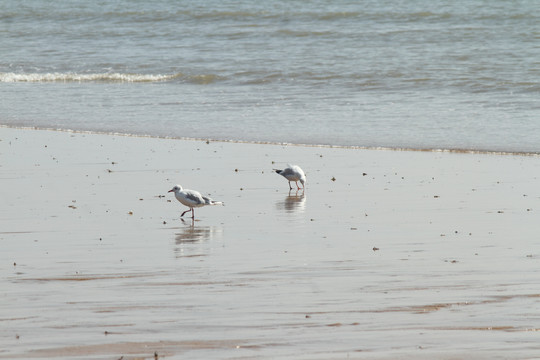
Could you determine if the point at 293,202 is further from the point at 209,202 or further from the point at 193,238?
the point at 193,238

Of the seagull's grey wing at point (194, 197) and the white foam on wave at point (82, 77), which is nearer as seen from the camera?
the seagull's grey wing at point (194, 197)

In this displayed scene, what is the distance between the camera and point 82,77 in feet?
83.5

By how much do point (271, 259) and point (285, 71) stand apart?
1713 cm

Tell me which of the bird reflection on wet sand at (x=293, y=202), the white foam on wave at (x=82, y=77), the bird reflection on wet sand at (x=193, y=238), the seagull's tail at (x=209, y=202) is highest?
the white foam on wave at (x=82, y=77)

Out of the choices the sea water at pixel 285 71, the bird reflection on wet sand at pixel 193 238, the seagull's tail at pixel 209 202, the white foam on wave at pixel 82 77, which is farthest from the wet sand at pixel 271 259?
the white foam on wave at pixel 82 77

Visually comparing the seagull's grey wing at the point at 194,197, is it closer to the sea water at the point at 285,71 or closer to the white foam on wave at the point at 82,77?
the sea water at the point at 285,71

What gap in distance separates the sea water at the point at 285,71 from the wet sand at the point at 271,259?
3175mm

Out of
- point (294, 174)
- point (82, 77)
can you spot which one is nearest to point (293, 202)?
point (294, 174)

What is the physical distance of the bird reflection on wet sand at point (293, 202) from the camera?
9.84m

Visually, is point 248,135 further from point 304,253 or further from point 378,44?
point 378,44

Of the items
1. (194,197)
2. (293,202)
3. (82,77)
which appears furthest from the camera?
(82,77)

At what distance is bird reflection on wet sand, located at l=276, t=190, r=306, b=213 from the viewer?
9839mm

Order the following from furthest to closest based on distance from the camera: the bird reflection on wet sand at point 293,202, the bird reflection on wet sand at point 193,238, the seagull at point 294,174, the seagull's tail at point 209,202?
the seagull at point 294,174
the bird reflection on wet sand at point 293,202
the seagull's tail at point 209,202
the bird reflection on wet sand at point 193,238

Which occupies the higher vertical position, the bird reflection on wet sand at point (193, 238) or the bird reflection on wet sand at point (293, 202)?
the bird reflection on wet sand at point (293, 202)
